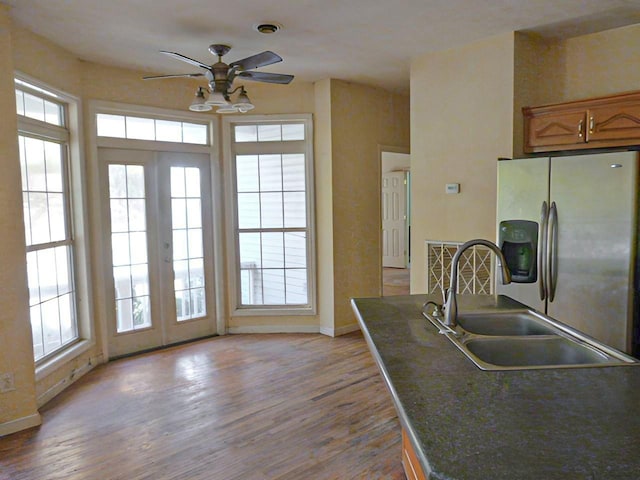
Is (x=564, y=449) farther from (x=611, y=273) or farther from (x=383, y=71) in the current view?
(x=383, y=71)

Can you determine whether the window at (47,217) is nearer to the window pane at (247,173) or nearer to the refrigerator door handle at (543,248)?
the window pane at (247,173)

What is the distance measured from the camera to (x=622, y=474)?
2.99ft

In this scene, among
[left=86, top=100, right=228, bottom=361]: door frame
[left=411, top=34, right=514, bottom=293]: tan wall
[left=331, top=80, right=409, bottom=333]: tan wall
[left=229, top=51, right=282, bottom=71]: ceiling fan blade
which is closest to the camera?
[left=229, top=51, right=282, bottom=71]: ceiling fan blade

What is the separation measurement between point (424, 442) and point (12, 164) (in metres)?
3.09

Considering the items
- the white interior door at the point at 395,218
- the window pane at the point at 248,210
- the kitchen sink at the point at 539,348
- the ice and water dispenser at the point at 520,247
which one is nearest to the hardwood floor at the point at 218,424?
the kitchen sink at the point at 539,348

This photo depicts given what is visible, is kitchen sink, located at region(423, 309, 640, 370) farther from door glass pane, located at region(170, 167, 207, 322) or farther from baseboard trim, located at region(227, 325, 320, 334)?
door glass pane, located at region(170, 167, 207, 322)

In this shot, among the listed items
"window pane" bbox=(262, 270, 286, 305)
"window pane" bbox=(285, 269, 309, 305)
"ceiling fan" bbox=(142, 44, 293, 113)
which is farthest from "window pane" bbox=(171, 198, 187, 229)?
"ceiling fan" bbox=(142, 44, 293, 113)

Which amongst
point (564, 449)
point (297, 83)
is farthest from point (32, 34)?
point (564, 449)

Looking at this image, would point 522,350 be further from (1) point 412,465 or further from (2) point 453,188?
(2) point 453,188

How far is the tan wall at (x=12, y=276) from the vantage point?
2939mm

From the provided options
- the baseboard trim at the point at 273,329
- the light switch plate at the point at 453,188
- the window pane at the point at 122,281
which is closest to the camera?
the light switch plate at the point at 453,188

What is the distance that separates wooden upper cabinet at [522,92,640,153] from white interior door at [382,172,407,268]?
20.3 ft

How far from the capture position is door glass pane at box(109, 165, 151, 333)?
4.45 m

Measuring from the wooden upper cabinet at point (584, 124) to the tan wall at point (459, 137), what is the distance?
0.19 meters
